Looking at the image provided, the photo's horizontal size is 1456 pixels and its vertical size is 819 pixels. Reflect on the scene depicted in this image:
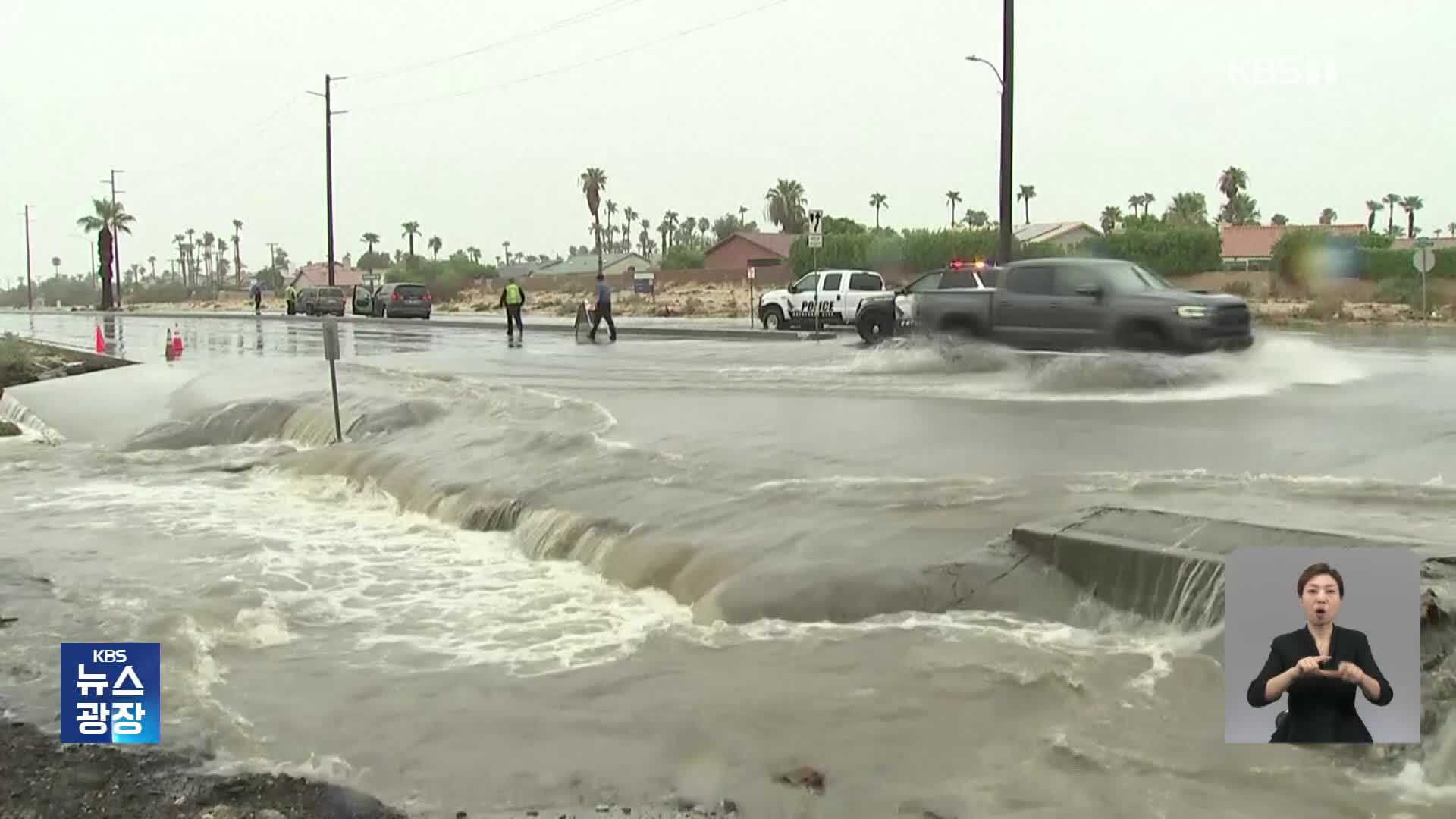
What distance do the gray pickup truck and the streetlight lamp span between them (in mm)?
5861

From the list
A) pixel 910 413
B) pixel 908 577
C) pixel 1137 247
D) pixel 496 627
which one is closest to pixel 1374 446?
pixel 910 413

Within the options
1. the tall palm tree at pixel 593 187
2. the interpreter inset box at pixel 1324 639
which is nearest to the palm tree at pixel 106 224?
the tall palm tree at pixel 593 187

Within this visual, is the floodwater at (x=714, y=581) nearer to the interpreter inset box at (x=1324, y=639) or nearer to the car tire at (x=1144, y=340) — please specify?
the car tire at (x=1144, y=340)

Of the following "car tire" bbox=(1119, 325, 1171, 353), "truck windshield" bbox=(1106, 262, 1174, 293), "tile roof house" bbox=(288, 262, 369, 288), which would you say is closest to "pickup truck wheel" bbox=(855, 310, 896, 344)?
"truck windshield" bbox=(1106, 262, 1174, 293)

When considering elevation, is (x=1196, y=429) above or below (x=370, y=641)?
above

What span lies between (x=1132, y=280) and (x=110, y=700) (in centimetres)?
1453

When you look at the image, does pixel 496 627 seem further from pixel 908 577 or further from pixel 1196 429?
pixel 1196 429

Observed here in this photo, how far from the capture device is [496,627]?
730cm

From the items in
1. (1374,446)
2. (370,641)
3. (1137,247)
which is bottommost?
(370,641)

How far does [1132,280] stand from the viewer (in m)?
16.8

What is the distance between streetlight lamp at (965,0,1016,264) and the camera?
25.2m

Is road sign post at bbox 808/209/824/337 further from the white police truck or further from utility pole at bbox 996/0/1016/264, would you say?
utility pole at bbox 996/0/1016/264

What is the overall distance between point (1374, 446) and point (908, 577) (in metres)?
5.52

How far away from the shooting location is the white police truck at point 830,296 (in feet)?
95.5
